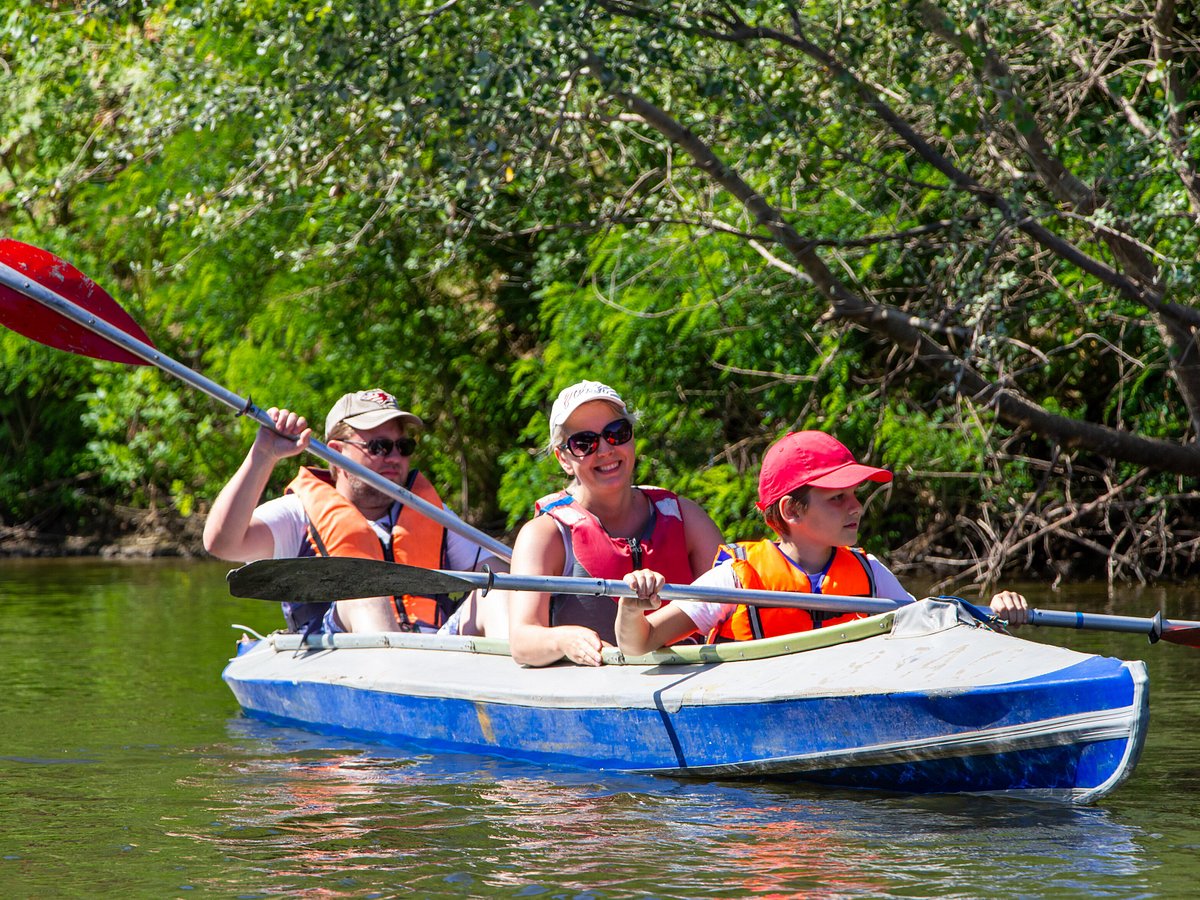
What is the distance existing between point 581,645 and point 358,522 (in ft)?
4.30

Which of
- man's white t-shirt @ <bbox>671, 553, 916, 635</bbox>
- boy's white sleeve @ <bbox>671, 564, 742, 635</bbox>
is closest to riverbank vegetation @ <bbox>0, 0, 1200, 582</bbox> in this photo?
man's white t-shirt @ <bbox>671, 553, 916, 635</bbox>

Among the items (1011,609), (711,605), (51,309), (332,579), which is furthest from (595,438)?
(51,309)

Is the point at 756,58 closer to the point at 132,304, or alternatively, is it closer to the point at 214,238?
the point at 214,238

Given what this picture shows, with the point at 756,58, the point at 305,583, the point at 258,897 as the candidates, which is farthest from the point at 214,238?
the point at 258,897

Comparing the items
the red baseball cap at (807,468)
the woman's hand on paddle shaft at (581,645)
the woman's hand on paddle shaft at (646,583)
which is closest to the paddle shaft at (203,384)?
the woman's hand on paddle shaft at (581,645)

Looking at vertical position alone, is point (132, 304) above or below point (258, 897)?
above

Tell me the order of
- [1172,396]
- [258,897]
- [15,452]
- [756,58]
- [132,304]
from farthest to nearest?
[15,452], [132,304], [1172,396], [756,58], [258,897]

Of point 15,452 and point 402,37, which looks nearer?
point 402,37

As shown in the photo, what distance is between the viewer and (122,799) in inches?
177

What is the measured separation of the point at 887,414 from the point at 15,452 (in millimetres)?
9851

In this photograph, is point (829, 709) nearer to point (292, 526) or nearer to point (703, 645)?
point (703, 645)

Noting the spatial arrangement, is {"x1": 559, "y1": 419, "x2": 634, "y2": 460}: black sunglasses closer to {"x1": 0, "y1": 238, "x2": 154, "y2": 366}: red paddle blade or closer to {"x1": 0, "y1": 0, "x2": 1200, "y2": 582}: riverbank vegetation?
{"x1": 0, "y1": 238, "x2": 154, "y2": 366}: red paddle blade

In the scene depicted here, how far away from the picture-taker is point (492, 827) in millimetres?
4062

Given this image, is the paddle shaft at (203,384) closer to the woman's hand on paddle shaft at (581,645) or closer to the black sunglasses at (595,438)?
the woman's hand on paddle shaft at (581,645)
